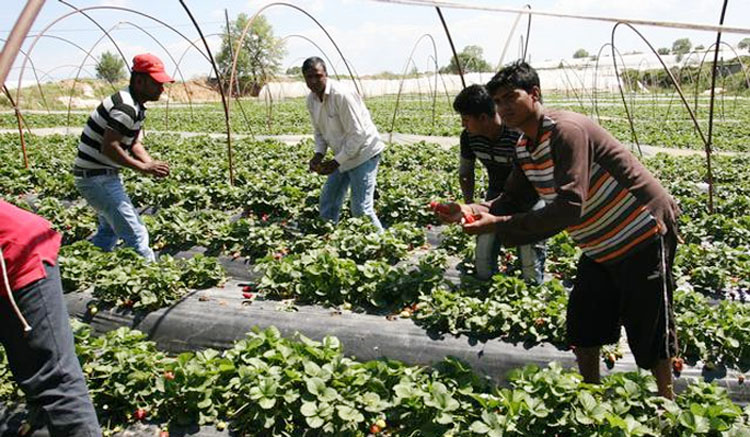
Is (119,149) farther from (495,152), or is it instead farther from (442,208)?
(495,152)

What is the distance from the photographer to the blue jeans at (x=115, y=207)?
4391 mm

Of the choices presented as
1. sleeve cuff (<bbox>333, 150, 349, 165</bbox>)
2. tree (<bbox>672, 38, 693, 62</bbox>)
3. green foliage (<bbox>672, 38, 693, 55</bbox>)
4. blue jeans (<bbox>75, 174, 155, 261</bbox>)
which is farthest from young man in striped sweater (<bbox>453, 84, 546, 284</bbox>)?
green foliage (<bbox>672, 38, 693, 55</bbox>)

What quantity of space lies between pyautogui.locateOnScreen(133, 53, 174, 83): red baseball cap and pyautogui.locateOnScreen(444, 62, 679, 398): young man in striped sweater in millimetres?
2684

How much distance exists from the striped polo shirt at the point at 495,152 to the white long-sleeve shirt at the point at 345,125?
1056 mm

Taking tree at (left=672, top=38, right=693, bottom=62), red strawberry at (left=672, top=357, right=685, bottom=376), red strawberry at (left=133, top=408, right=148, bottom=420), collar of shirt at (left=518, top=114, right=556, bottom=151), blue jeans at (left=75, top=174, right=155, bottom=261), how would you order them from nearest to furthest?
collar of shirt at (left=518, top=114, right=556, bottom=151), red strawberry at (left=133, top=408, right=148, bottom=420), red strawberry at (left=672, top=357, right=685, bottom=376), blue jeans at (left=75, top=174, right=155, bottom=261), tree at (left=672, top=38, right=693, bottom=62)

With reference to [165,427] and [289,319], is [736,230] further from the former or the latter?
[165,427]

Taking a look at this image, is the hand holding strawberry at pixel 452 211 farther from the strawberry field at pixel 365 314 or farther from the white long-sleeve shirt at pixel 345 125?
the white long-sleeve shirt at pixel 345 125

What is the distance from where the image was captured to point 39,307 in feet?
7.31

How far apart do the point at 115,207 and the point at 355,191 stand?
1999 mm

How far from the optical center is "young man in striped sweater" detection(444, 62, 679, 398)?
7.87ft

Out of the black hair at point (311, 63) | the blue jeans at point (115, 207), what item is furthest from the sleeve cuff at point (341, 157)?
the blue jeans at point (115, 207)

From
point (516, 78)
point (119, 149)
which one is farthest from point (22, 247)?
point (119, 149)

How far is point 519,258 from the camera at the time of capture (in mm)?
4238

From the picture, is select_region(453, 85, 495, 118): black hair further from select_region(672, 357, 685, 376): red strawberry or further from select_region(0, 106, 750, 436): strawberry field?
select_region(672, 357, 685, 376): red strawberry
